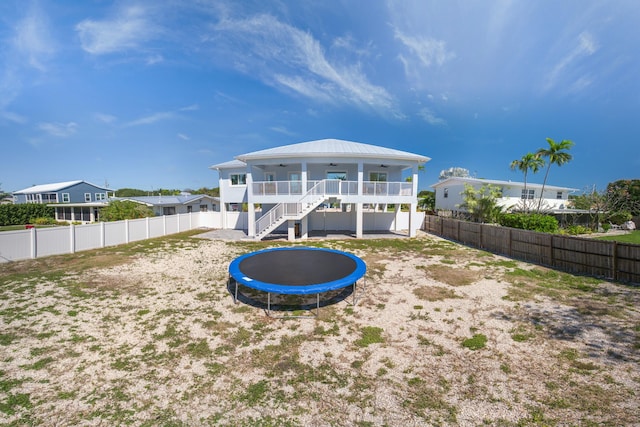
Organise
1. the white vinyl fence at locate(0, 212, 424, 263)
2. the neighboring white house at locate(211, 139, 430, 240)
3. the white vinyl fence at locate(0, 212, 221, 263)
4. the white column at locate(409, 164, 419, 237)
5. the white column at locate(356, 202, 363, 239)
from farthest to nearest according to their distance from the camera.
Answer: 1. the white column at locate(409, 164, 419, 237)
2. the white column at locate(356, 202, 363, 239)
3. the neighboring white house at locate(211, 139, 430, 240)
4. the white vinyl fence at locate(0, 212, 424, 263)
5. the white vinyl fence at locate(0, 212, 221, 263)

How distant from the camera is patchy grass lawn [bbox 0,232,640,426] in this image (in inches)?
144

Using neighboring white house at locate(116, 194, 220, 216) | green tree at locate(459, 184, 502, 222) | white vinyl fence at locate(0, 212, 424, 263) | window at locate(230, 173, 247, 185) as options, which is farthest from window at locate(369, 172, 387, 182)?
neighboring white house at locate(116, 194, 220, 216)

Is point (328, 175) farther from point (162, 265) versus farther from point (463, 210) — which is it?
point (463, 210)

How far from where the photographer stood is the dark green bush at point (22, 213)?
94.2 feet

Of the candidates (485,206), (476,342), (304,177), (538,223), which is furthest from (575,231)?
(476,342)

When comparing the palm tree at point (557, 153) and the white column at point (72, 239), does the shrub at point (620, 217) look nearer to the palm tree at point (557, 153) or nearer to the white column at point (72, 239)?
the palm tree at point (557, 153)

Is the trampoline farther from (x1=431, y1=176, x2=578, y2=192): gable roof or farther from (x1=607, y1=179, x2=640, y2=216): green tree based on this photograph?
(x1=607, y1=179, x2=640, y2=216): green tree

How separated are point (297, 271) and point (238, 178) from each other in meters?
16.9

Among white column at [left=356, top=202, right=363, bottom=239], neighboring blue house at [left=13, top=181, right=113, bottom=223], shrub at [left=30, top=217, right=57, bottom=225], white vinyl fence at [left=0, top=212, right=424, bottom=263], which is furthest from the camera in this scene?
neighboring blue house at [left=13, top=181, right=113, bottom=223]

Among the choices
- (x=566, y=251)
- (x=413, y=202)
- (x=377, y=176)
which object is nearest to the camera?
(x=566, y=251)

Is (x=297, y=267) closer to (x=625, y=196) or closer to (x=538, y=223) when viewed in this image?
(x=538, y=223)

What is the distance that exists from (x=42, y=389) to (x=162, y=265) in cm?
768

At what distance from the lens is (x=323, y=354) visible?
5.10m

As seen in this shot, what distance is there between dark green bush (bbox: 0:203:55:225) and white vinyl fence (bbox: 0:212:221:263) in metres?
24.5
